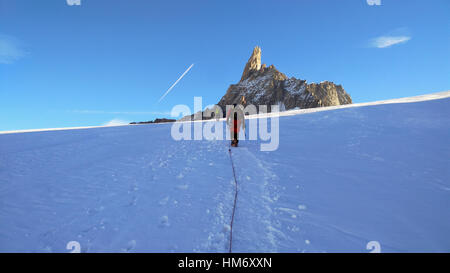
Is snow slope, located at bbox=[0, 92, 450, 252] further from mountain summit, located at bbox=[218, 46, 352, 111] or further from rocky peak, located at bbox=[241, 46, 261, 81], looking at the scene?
rocky peak, located at bbox=[241, 46, 261, 81]

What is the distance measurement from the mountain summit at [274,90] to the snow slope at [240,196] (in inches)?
4647

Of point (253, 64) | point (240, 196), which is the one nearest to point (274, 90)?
point (253, 64)

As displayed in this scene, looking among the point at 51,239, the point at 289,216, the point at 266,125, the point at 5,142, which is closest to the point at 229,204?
the point at 289,216

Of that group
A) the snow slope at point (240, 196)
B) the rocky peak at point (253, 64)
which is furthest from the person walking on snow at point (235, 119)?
the rocky peak at point (253, 64)

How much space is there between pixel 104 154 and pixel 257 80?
146852 mm

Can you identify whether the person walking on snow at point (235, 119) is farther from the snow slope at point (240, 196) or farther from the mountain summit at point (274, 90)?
the mountain summit at point (274, 90)

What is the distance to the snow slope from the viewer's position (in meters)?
2.79

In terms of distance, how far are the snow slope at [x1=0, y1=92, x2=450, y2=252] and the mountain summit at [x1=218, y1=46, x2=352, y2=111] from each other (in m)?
118

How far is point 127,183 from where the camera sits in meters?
4.28

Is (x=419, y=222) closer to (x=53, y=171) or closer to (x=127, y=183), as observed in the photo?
(x=127, y=183)

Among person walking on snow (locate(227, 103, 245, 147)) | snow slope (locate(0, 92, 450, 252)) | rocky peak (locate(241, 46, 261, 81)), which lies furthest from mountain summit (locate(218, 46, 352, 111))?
snow slope (locate(0, 92, 450, 252))

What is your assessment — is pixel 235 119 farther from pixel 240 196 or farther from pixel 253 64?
pixel 253 64

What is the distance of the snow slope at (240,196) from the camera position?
9.17ft

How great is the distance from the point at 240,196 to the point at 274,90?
136538 millimetres
